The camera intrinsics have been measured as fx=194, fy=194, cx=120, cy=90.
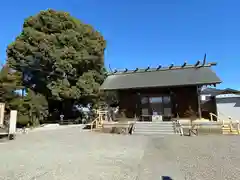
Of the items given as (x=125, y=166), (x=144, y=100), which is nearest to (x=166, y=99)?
(x=144, y=100)

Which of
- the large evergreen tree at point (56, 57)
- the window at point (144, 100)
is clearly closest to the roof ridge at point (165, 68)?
the window at point (144, 100)

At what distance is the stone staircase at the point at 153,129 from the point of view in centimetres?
1297

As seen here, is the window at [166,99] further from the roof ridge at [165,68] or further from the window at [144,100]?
the roof ridge at [165,68]

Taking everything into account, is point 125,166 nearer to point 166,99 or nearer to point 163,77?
point 166,99

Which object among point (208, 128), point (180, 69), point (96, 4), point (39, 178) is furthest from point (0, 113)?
point (180, 69)

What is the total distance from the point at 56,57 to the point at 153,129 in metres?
14.9

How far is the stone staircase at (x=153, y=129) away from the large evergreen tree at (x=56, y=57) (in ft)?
36.9

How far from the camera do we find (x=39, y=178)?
175 inches

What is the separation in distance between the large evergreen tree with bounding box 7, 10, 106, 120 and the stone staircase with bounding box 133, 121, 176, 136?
1123 cm

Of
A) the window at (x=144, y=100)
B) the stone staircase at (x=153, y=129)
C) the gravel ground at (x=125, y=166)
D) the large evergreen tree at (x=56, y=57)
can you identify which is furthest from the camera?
the large evergreen tree at (x=56, y=57)

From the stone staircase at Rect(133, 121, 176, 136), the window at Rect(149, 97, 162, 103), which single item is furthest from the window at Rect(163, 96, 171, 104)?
the stone staircase at Rect(133, 121, 176, 136)

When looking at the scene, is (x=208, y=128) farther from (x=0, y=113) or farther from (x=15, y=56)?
(x=15, y=56)

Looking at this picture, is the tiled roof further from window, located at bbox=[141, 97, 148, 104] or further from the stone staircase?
the stone staircase

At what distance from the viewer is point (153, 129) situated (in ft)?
44.3
